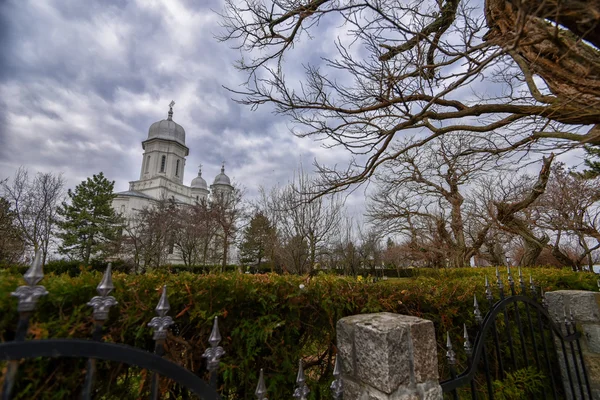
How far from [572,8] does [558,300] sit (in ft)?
9.56

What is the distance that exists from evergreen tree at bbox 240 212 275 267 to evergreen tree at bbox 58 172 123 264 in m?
11.1

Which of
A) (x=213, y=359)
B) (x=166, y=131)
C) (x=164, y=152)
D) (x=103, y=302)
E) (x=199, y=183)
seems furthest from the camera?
(x=199, y=183)

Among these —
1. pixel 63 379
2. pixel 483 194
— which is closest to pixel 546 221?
pixel 483 194

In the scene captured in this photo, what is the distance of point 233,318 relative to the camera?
6.15ft

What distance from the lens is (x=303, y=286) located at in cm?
215

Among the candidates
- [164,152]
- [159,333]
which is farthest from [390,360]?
[164,152]

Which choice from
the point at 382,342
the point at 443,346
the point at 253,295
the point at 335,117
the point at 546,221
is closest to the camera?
the point at 382,342

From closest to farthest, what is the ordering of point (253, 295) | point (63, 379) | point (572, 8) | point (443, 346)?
point (63, 379) < point (253, 295) < point (572, 8) < point (443, 346)

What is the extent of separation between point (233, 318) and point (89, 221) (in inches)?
1161

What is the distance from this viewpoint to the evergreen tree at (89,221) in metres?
23.6

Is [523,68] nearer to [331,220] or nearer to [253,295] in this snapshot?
[253,295]

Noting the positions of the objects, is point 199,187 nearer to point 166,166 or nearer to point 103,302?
point 166,166

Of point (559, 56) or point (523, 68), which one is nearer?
point (559, 56)

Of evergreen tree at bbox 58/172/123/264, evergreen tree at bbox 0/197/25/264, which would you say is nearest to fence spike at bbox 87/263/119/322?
evergreen tree at bbox 0/197/25/264
